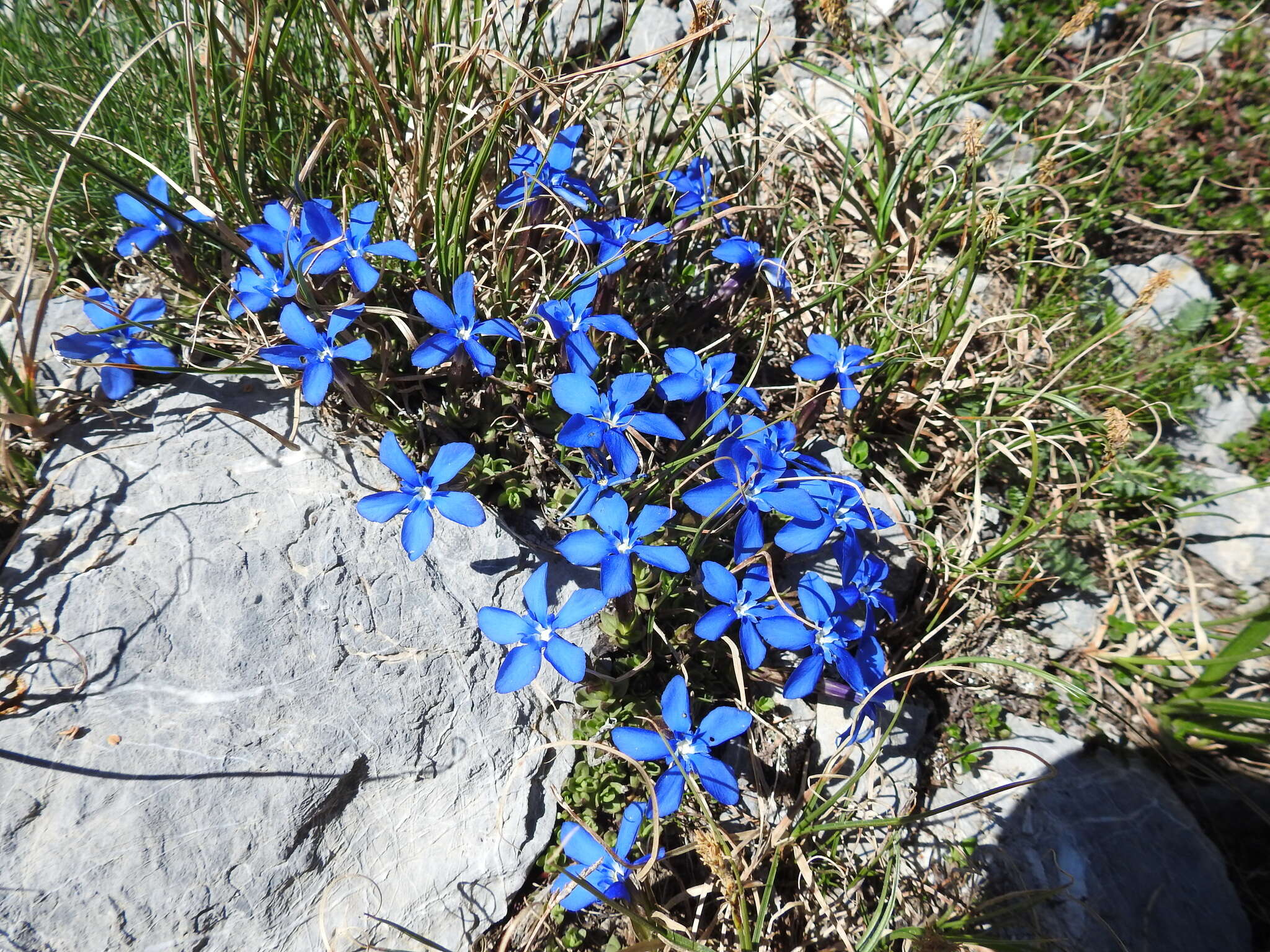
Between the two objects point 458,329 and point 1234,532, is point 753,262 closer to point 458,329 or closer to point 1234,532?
point 458,329

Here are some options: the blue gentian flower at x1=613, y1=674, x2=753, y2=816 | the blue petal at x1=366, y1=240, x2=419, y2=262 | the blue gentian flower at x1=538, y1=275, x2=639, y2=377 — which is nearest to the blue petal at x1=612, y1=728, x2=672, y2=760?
the blue gentian flower at x1=613, y1=674, x2=753, y2=816

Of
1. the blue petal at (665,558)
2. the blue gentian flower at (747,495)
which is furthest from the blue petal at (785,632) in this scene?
the blue petal at (665,558)

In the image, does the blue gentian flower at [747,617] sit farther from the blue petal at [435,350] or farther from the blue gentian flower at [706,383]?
the blue petal at [435,350]

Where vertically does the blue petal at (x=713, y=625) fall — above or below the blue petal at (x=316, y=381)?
below

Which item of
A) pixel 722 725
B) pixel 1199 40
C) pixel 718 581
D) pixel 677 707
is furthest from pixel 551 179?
pixel 1199 40

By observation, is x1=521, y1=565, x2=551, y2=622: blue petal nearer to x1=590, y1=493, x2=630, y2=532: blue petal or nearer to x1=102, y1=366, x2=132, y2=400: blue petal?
x1=590, y1=493, x2=630, y2=532: blue petal
